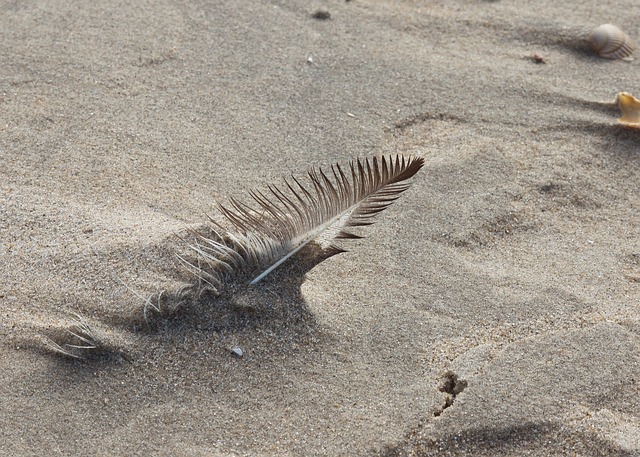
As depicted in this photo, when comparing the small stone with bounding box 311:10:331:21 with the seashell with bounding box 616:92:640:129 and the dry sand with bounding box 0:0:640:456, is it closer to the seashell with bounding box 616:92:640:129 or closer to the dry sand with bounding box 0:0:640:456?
the dry sand with bounding box 0:0:640:456

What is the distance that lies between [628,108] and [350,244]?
1318 mm

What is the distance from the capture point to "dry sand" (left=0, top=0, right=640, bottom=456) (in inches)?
72.2

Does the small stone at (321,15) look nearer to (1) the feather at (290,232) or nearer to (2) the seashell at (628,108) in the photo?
(2) the seashell at (628,108)

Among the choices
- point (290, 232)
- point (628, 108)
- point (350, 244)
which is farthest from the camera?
point (628, 108)

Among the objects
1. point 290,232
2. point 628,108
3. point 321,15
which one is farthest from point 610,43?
point 290,232

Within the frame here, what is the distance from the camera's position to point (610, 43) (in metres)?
3.15

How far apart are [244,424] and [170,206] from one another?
2.58 feet

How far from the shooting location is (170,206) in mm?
2311

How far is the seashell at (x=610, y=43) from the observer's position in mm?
3148

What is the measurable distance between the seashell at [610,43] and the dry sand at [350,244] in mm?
70

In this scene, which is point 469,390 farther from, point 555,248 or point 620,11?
point 620,11

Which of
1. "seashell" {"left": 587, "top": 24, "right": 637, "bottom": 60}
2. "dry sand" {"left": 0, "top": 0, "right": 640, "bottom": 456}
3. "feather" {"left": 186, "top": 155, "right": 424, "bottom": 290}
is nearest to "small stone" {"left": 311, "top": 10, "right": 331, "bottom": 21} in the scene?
"dry sand" {"left": 0, "top": 0, "right": 640, "bottom": 456}

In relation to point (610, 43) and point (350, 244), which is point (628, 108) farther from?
point (350, 244)

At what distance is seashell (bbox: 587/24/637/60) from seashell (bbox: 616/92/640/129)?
13.8 inches
